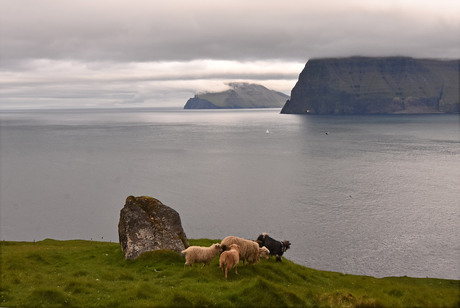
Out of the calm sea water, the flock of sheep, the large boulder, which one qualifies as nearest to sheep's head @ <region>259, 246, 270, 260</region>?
the flock of sheep

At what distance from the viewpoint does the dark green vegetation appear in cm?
1870

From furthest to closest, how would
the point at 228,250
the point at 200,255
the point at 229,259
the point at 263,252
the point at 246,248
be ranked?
the point at 263,252, the point at 200,255, the point at 246,248, the point at 228,250, the point at 229,259

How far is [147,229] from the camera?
3127cm

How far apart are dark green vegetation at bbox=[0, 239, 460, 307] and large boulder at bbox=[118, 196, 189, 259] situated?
3.60 ft

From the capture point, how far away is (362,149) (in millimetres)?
182500

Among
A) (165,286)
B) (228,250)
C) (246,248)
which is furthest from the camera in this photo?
(246,248)

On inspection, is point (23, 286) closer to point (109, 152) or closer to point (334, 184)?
point (334, 184)

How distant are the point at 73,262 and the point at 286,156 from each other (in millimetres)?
140844

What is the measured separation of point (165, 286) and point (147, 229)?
32.9 ft

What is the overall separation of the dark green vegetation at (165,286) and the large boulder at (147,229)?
43.3 inches

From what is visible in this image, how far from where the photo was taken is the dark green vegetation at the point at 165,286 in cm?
1870

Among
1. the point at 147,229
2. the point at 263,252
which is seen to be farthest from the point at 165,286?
the point at 147,229

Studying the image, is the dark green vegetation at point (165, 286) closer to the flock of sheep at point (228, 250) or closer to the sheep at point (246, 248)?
the sheep at point (246, 248)

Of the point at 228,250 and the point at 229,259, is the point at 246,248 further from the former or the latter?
the point at 229,259
